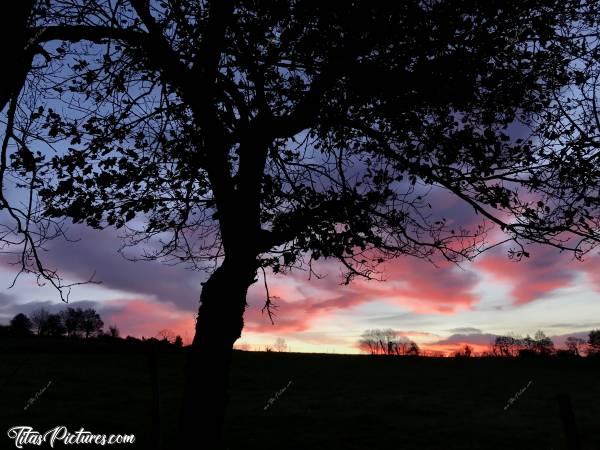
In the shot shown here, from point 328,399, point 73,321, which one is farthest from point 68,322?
point 328,399

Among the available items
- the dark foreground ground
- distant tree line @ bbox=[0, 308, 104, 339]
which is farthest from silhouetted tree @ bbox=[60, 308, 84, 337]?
the dark foreground ground

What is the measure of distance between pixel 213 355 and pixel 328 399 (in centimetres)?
2252

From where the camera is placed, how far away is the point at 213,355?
9.08 m

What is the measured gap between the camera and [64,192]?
1094 centimetres

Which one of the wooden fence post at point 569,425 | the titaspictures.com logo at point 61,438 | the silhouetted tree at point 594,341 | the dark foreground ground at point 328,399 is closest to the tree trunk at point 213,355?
the wooden fence post at point 569,425

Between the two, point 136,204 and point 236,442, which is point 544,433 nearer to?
point 236,442

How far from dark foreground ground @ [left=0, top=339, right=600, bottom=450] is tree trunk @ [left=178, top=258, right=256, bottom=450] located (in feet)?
31.6

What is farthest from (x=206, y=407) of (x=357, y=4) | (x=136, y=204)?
(x=357, y=4)

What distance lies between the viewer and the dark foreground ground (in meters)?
21.0

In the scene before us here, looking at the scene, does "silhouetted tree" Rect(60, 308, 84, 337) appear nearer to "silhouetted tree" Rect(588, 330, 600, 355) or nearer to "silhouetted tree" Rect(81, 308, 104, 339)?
"silhouetted tree" Rect(81, 308, 104, 339)

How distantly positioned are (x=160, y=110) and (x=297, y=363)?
38252 millimetres

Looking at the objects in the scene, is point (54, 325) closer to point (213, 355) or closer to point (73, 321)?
point (73, 321)

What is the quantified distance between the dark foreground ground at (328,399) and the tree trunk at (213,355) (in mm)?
9641

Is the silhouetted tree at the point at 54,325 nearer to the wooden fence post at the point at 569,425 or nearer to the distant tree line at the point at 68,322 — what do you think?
the distant tree line at the point at 68,322
